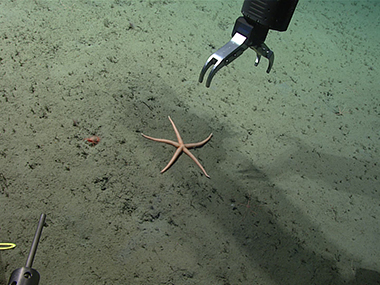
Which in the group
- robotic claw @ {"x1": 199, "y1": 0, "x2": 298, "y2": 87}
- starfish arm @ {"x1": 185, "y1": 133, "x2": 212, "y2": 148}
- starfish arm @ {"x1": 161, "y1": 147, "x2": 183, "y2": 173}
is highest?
robotic claw @ {"x1": 199, "y1": 0, "x2": 298, "y2": 87}

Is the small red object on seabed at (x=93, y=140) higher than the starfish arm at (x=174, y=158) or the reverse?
the reverse

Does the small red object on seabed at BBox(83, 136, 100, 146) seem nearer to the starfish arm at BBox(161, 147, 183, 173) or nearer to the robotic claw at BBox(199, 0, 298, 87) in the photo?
the starfish arm at BBox(161, 147, 183, 173)

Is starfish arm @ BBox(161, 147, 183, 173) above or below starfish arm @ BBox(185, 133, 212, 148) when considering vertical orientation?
below

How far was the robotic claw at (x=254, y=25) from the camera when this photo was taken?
4.59ft

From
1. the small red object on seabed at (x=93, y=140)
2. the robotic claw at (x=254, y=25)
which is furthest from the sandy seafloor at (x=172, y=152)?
the robotic claw at (x=254, y=25)

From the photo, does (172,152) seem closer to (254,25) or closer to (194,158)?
(194,158)

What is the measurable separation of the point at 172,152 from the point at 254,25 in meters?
1.25

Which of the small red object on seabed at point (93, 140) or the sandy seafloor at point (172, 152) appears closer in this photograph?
the sandy seafloor at point (172, 152)

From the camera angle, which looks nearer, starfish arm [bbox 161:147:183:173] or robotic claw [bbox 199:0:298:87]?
robotic claw [bbox 199:0:298:87]

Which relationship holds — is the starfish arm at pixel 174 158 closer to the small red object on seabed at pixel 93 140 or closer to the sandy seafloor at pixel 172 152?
the sandy seafloor at pixel 172 152

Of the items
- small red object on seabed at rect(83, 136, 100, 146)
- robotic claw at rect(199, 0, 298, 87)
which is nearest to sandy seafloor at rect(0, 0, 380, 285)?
small red object on seabed at rect(83, 136, 100, 146)

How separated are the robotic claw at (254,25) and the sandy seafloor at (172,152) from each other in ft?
3.53

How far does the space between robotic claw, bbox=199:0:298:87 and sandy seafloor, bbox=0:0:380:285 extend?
1075mm

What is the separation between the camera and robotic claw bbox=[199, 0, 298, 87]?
140 cm
